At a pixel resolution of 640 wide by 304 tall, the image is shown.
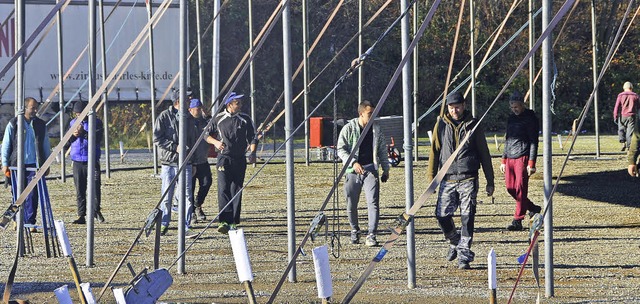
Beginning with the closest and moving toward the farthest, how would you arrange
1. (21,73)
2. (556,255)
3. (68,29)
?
(21,73) < (556,255) < (68,29)

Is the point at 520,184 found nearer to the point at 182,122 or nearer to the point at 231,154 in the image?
the point at 231,154

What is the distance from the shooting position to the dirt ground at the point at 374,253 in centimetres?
1034

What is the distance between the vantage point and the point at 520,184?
1480 centimetres

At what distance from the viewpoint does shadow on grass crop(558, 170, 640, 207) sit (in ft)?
61.6

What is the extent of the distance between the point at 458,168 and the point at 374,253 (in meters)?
1.51

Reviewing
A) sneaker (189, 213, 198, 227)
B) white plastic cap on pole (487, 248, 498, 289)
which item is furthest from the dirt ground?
white plastic cap on pole (487, 248, 498, 289)

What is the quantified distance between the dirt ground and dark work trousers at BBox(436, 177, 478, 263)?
23cm

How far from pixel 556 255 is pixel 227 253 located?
11.2ft

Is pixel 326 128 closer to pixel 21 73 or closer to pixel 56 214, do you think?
pixel 56 214

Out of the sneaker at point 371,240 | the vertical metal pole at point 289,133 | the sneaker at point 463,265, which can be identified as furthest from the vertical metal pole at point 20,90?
the sneaker at point 463,265

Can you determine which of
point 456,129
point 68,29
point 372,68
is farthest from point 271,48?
point 456,129

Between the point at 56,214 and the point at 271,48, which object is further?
the point at 271,48

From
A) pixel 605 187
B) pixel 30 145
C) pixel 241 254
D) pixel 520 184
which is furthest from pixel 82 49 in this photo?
pixel 241 254

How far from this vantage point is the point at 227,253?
42.9 feet
